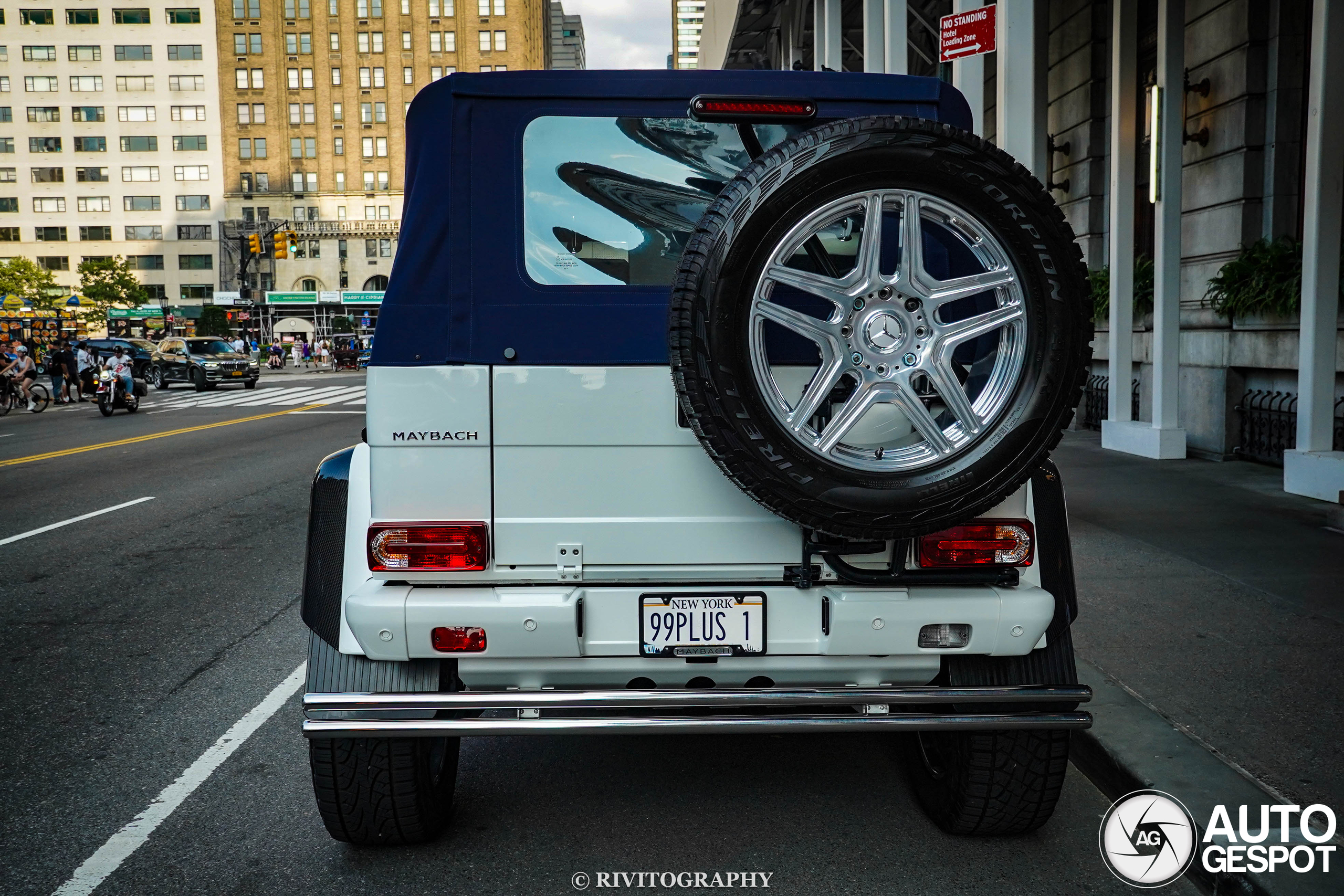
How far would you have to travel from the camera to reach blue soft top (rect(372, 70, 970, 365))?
317 centimetres

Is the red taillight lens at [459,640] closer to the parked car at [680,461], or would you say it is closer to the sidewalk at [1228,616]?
the parked car at [680,461]

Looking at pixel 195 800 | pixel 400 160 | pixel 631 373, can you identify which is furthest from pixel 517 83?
pixel 400 160

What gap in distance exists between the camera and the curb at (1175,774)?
3033 millimetres

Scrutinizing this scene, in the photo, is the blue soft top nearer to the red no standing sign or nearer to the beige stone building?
the red no standing sign

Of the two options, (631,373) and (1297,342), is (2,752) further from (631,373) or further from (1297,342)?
(1297,342)

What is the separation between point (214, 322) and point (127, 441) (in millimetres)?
67884

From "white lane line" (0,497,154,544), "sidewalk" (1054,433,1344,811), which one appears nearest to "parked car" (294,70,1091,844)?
"sidewalk" (1054,433,1344,811)

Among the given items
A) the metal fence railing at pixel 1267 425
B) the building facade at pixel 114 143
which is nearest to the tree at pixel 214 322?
the building facade at pixel 114 143

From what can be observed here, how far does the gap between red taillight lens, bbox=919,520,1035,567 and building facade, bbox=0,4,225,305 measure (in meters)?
111

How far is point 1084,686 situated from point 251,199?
111 meters

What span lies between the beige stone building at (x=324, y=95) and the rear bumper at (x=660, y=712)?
104 meters

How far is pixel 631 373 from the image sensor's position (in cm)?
314

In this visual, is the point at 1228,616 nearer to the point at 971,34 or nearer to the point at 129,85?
the point at 971,34

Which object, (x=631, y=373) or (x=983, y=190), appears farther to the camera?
(x=631, y=373)
